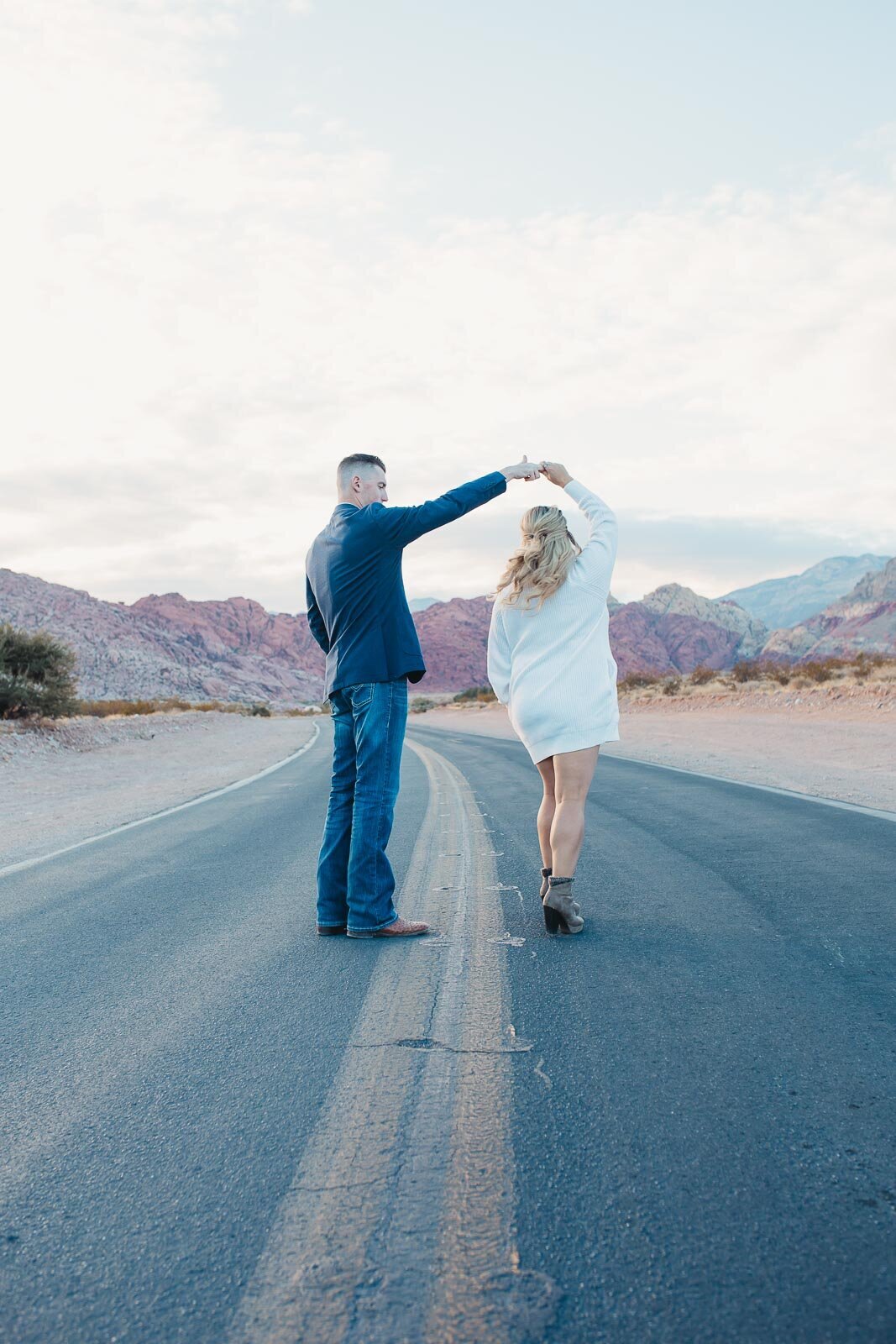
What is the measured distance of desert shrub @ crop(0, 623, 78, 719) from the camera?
22.9 meters

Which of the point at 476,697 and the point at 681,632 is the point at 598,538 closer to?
the point at 476,697

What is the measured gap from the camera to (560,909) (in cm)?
426

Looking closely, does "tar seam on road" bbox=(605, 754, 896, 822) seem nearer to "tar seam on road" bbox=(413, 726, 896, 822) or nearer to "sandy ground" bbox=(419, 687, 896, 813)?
"tar seam on road" bbox=(413, 726, 896, 822)

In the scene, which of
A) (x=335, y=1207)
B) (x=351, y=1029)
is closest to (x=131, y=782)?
(x=351, y=1029)

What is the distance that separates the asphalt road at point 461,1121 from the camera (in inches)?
66.3

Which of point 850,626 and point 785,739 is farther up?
point 850,626

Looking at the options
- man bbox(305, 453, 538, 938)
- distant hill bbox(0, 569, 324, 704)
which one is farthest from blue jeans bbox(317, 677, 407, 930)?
Answer: distant hill bbox(0, 569, 324, 704)

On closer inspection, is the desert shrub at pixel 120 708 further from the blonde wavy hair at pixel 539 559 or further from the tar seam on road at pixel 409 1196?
the tar seam on road at pixel 409 1196

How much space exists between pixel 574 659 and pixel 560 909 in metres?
1.21

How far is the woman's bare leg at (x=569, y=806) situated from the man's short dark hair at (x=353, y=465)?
1716mm

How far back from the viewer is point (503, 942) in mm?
4121

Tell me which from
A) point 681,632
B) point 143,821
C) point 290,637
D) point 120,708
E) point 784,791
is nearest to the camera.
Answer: point 143,821

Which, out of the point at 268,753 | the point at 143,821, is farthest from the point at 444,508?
the point at 268,753

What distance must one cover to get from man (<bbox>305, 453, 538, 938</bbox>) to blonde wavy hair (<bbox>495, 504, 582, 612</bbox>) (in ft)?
0.89
